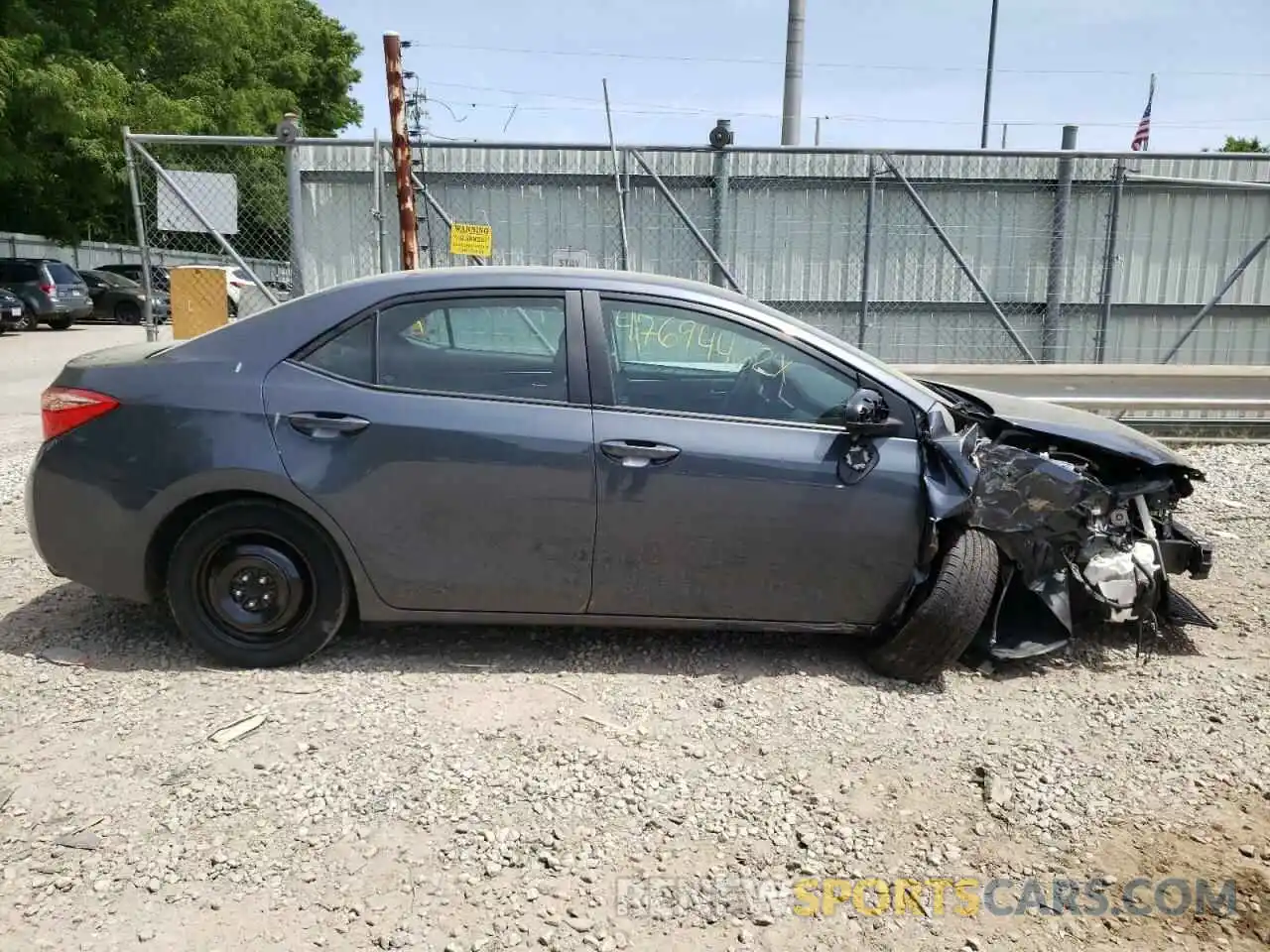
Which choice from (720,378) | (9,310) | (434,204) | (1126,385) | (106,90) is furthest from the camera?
(106,90)

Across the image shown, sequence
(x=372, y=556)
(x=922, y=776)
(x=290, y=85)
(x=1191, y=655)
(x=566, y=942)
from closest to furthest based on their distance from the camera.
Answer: (x=566, y=942)
(x=922, y=776)
(x=372, y=556)
(x=1191, y=655)
(x=290, y=85)

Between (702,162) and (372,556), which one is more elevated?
(702,162)

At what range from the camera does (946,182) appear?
880 centimetres

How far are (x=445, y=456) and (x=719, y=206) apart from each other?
5.64 metres

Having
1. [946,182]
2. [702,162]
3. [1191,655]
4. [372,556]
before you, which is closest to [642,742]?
[372,556]

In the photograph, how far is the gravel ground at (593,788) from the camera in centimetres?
260

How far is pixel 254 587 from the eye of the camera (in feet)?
12.6

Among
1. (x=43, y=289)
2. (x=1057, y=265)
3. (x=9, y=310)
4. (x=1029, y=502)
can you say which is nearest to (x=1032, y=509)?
(x=1029, y=502)

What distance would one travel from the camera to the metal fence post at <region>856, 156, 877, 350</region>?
836 cm

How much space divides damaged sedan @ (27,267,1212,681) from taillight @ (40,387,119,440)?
0.04 ft

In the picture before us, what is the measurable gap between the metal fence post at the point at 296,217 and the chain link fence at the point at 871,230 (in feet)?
0.07

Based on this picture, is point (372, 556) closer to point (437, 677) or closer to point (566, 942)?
point (437, 677)

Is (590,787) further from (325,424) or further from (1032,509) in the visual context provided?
(1032,509)

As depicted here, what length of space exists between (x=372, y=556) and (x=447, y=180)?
5626 mm
